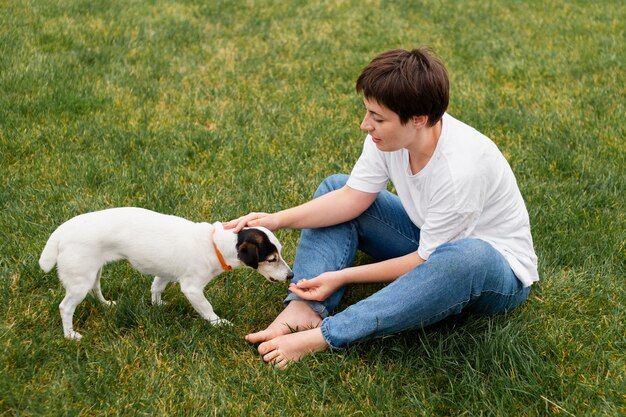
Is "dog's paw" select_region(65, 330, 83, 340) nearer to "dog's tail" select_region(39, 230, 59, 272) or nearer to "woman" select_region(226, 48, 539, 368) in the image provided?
"dog's tail" select_region(39, 230, 59, 272)

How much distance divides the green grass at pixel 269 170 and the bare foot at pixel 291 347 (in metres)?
0.05

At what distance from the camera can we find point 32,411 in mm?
2652

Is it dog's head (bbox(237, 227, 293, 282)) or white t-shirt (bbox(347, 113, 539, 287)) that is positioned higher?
white t-shirt (bbox(347, 113, 539, 287))

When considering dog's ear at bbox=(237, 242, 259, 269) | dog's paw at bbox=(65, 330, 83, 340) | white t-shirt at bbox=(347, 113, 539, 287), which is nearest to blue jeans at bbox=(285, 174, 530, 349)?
white t-shirt at bbox=(347, 113, 539, 287)

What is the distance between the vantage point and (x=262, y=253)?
3209 millimetres

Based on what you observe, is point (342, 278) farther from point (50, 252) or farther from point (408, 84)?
point (50, 252)

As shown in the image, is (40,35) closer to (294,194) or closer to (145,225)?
(294,194)

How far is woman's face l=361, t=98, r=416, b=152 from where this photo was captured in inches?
120

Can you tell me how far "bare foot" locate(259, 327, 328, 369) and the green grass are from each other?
0.05 m

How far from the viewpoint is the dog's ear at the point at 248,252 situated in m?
3.16

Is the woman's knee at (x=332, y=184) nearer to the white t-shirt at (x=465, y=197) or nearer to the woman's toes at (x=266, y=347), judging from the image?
the white t-shirt at (x=465, y=197)

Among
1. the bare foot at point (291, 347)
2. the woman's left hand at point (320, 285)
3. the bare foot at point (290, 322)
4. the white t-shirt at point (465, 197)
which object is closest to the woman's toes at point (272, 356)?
the bare foot at point (291, 347)

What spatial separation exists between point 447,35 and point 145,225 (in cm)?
579

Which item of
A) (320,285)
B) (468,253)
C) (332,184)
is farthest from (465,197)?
(332,184)
